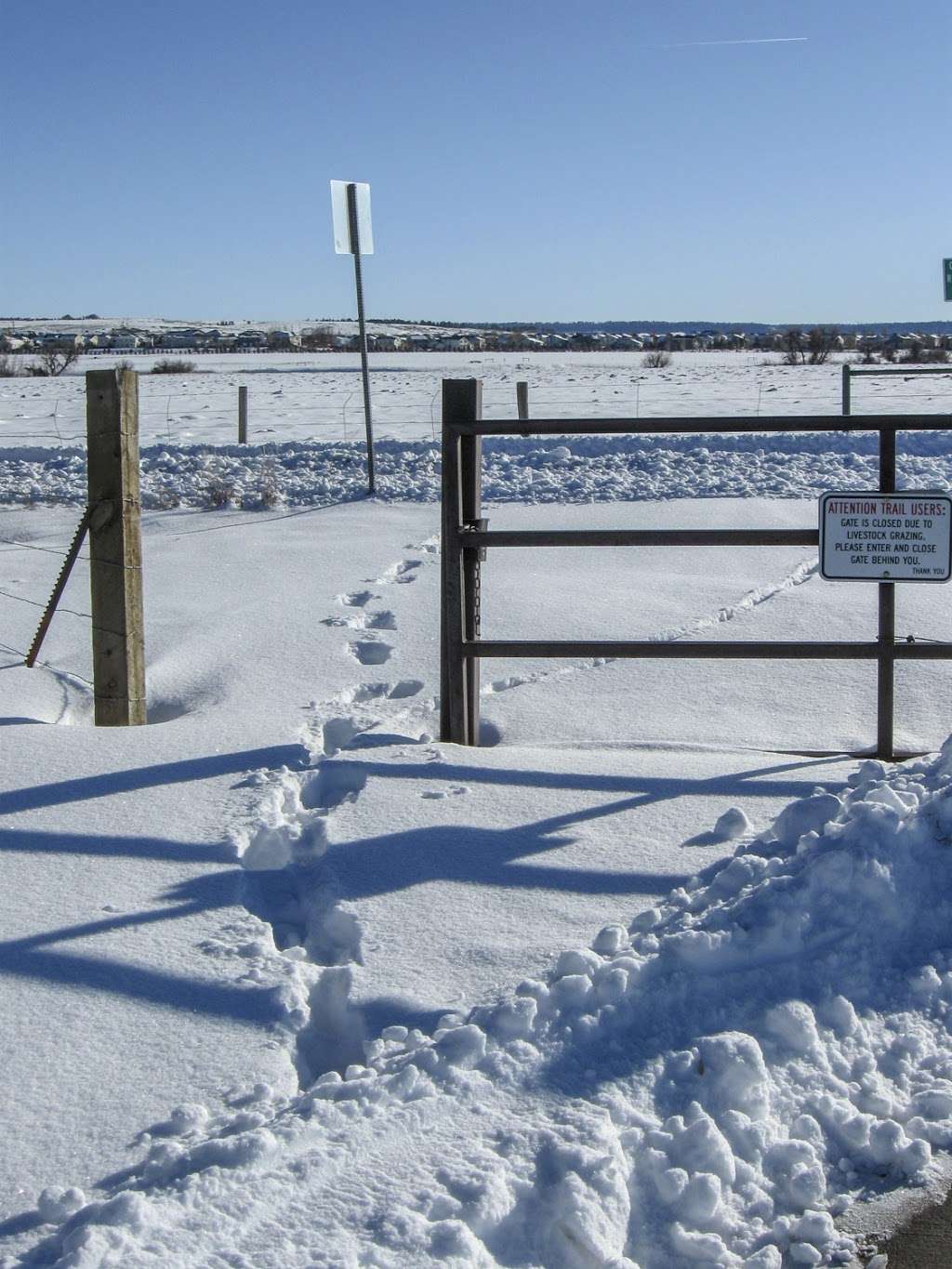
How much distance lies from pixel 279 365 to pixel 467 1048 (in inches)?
1882

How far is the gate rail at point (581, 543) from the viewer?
4.80 m

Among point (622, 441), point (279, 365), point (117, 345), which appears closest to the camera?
point (622, 441)

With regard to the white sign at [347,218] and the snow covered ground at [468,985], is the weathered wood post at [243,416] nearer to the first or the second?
the white sign at [347,218]

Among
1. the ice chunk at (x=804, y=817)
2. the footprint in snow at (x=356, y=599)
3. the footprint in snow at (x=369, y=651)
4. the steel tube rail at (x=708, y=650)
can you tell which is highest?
the steel tube rail at (x=708, y=650)

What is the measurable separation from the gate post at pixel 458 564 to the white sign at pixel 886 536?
4.44 ft

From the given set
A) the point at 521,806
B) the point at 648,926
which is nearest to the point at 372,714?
the point at 521,806

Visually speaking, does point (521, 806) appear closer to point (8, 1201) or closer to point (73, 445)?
point (8, 1201)

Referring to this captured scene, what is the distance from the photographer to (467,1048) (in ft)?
8.85

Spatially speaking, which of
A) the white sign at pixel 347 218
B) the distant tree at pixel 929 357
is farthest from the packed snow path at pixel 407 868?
the distant tree at pixel 929 357

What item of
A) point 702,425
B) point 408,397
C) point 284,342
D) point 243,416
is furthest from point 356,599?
point 284,342

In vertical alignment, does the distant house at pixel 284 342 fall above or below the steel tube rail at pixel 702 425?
above

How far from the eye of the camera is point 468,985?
3023 millimetres

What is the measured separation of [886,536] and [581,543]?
1.14 m

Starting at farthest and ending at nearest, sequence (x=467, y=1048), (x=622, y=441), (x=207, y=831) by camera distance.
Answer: (x=622, y=441)
(x=207, y=831)
(x=467, y=1048)
